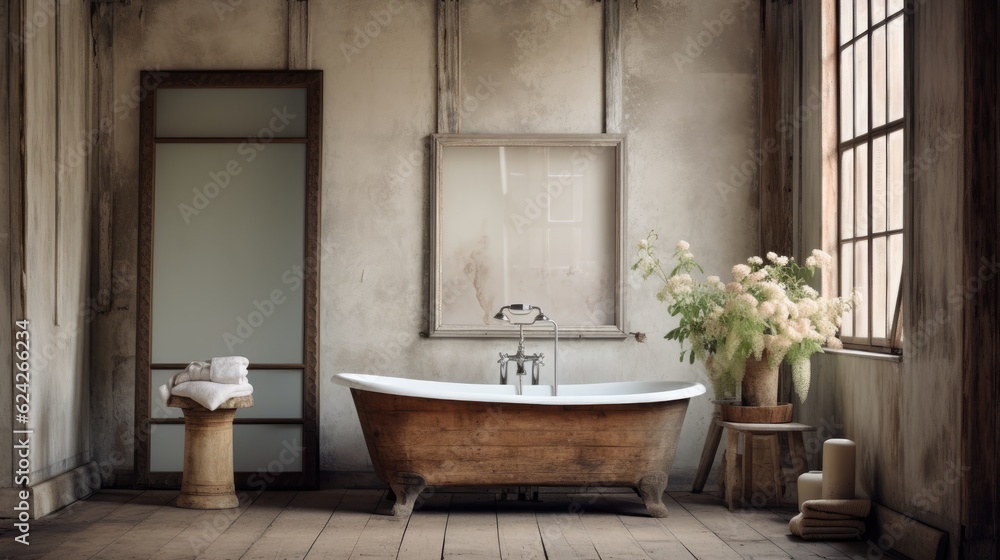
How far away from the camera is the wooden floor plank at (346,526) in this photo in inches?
151

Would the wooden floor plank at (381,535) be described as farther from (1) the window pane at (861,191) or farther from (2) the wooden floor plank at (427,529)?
(1) the window pane at (861,191)

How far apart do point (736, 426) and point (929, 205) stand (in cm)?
147

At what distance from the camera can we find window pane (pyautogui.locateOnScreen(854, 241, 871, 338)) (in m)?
4.52

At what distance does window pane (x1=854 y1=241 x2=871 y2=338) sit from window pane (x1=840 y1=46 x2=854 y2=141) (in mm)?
574

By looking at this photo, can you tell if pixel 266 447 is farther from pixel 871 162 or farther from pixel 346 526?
pixel 871 162

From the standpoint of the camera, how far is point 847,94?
4.75 m

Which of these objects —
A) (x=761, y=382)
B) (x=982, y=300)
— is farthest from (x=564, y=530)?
(x=982, y=300)

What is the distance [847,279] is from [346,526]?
271 centimetres

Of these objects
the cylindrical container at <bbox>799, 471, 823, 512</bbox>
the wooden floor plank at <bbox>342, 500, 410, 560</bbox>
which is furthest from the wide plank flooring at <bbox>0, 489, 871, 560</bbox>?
the cylindrical container at <bbox>799, 471, 823, 512</bbox>

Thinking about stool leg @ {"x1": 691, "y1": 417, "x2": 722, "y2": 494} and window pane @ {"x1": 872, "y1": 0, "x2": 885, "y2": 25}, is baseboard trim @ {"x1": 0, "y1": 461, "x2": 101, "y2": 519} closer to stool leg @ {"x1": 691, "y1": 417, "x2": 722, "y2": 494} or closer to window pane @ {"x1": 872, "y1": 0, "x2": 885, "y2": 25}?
stool leg @ {"x1": 691, "y1": 417, "x2": 722, "y2": 494}

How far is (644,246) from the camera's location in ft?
16.8

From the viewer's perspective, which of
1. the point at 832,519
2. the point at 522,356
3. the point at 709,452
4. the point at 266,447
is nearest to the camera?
the point at 832,519

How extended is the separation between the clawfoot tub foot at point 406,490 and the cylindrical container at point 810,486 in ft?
5.75
